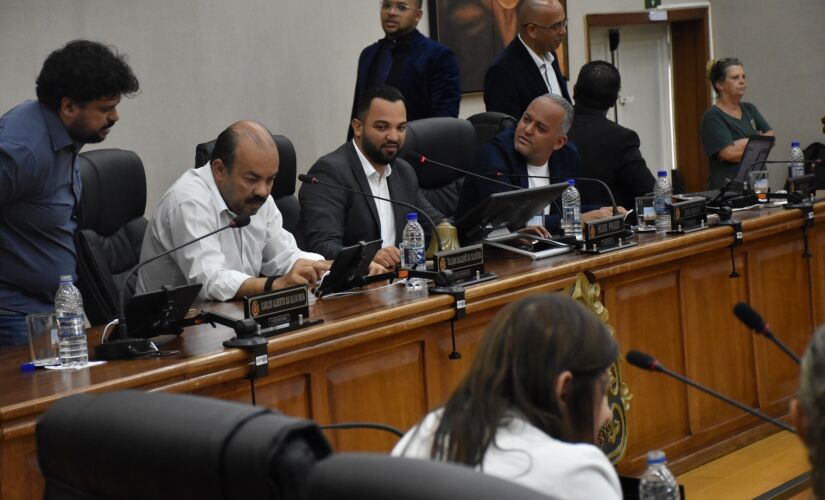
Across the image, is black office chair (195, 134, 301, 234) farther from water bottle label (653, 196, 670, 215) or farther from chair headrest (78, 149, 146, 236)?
water bottle label (653, 196, 670, 215)

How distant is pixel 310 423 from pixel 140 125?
14.8ft

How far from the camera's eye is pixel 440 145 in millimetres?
5137

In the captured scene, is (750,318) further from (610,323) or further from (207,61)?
(207,61)

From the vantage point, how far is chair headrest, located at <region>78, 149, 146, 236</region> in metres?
4.10

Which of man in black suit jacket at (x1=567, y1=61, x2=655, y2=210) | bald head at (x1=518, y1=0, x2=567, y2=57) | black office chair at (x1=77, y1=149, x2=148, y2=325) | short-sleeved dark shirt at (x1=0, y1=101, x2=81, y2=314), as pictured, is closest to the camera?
short-sleeved dark shirt at (x1=0, y1=101, x2=81, y2=314)

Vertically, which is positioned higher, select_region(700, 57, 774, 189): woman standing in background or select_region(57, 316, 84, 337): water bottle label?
select_region(700, 57, 774, 189): woman standing in background

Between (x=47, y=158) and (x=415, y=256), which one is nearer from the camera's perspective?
(x=47, y=158)

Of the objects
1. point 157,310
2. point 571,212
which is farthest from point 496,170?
point 157,310

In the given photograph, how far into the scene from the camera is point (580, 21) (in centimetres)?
814

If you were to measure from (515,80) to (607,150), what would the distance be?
0.63 metres

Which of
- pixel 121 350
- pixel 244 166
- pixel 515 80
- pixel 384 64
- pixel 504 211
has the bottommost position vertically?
pixel 121 350

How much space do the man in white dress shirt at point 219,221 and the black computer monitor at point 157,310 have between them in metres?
0.61

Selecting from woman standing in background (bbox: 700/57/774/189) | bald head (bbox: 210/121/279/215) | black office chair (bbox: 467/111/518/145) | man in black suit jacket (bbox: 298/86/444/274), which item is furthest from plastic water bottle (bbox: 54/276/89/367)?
woman standing in background (bbox: 700/57/774/189)

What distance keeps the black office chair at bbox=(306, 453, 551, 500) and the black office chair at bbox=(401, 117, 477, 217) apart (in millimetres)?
4053
